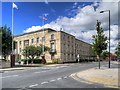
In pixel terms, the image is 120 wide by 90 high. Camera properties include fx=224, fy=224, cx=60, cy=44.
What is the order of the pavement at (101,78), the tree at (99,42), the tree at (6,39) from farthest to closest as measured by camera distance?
the tree at (6,39)
the tree at (99,42)
the pavement at (101,78)

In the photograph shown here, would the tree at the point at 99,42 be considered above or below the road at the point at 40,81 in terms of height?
above

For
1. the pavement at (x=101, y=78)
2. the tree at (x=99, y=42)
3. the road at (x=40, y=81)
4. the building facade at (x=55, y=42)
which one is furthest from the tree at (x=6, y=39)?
the building facade at (x=55, y=42)

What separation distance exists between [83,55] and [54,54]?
3344 centimetres

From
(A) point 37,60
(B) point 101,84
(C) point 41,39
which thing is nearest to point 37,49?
(A) point 37,60

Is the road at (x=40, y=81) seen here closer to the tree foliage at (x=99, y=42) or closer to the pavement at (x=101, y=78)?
the pavement at (x=101, y=78)

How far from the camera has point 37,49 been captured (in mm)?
68125

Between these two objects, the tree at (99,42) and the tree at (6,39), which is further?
the tree at (6,39)

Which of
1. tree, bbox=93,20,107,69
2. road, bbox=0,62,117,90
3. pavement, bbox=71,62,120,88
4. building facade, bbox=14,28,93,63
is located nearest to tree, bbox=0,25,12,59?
tree, bbox=93,20,107,69

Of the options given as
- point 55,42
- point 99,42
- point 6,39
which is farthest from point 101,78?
point 55,42

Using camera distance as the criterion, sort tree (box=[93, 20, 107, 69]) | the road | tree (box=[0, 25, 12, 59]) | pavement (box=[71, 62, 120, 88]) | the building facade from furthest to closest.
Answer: the building facade
tree (box=[0, 25, 12, 59])
tree (box=[93, 20, 107, 69])
pavement (box=[71, 62, 120, 88])
the road

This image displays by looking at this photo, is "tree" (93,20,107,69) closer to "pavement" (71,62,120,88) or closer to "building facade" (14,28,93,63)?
"pavement" (71,62,120,88)

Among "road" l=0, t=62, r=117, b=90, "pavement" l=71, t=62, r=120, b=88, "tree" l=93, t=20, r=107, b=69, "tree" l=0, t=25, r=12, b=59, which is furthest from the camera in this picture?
"tree" l=0, t=25, r=12, b=59

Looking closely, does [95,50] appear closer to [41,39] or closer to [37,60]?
[37,60]

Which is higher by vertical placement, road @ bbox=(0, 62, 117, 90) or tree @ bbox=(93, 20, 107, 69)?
tree @ bbox=(93, 20, 107, 69)
